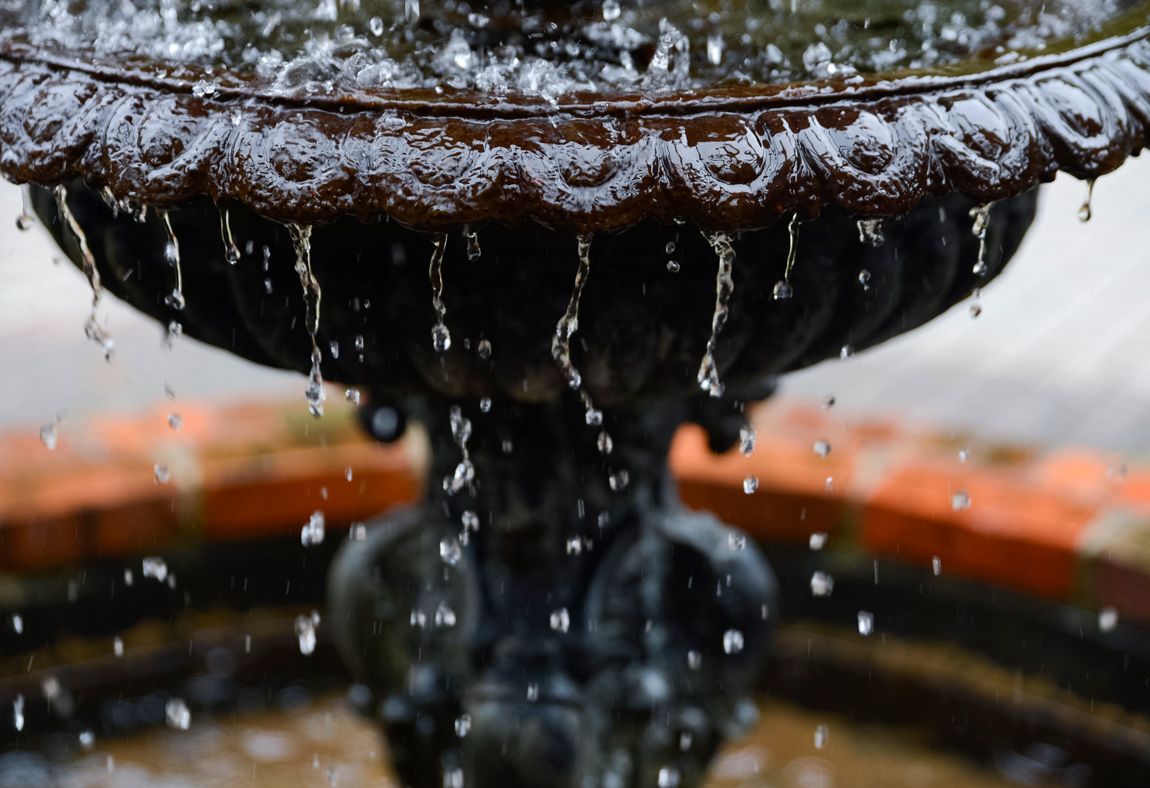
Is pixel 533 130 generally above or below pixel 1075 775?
above

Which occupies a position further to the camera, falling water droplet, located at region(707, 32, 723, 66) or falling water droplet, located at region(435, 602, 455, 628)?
falling water droplet, located at region(435, 602, 455, 628)

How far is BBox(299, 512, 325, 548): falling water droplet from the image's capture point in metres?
2.15

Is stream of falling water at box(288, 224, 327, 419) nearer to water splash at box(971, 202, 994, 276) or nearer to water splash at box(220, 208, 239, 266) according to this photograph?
water splash at box(220, 208, 239, 266)

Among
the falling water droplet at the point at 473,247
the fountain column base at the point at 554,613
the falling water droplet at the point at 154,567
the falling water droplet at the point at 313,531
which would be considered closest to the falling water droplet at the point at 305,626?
the falling water droplet at the point at 313,531

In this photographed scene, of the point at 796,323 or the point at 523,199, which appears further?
the point at 796,323

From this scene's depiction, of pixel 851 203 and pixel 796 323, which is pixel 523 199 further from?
pixel 796 323

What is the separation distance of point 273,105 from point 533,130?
0.21 m

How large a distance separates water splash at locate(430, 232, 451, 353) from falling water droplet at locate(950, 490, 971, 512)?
4.13 ft

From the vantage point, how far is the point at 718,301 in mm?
1086

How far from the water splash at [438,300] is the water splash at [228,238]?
6.7 inches

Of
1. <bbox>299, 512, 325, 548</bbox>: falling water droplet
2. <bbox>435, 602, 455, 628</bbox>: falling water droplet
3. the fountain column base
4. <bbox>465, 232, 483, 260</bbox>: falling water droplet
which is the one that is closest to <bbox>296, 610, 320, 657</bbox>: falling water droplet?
<bbox>299, 512, 325, 548</bbox>: falling water droplet

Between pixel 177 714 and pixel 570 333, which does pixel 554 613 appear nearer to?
pixel 570 333

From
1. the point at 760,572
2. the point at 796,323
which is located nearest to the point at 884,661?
the point at 760,572

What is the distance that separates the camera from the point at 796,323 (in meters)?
1.17
